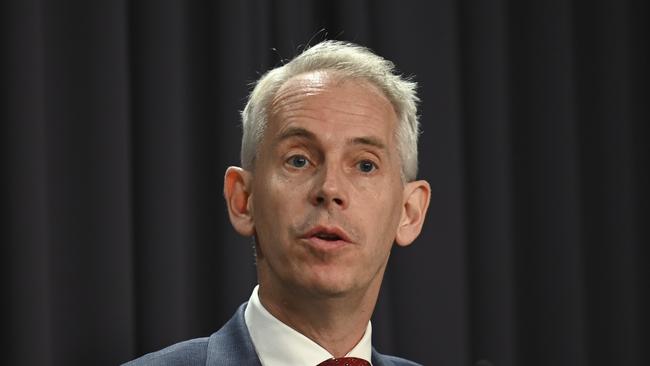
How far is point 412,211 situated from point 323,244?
320 millimetres

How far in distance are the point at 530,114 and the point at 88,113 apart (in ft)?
4.38

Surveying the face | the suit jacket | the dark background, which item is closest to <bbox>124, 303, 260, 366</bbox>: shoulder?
the suit jacket

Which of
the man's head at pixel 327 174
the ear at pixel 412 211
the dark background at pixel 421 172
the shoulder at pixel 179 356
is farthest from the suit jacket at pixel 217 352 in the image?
the ear at pixel 412 211

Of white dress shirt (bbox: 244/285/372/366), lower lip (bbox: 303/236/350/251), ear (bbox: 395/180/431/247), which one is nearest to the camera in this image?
lower lip (bbox: 303/236/350/251)

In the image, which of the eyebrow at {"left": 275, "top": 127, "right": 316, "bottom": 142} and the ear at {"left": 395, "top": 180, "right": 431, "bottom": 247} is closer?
the eyebrow at {"left": 275, "top": 127, "right": 316, "bottom": 142}

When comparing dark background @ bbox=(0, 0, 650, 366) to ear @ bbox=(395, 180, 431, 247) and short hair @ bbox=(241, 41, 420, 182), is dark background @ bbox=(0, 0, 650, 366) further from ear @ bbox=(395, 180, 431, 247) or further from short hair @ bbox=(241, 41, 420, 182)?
ear @ bbox=(395, 180, 431, 247)

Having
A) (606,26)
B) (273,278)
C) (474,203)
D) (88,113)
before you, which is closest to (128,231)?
(88,113)

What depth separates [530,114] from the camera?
9.55 feet

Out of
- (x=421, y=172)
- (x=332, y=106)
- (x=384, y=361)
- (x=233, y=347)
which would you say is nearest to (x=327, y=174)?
(x=332, y=106)

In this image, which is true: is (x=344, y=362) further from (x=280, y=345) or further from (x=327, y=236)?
(x=327, y=236)

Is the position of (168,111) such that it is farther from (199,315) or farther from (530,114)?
(530,114)

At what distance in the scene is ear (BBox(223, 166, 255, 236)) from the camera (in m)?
1.94

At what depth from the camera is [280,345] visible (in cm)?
189

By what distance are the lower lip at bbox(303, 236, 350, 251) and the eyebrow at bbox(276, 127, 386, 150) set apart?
0.19m
